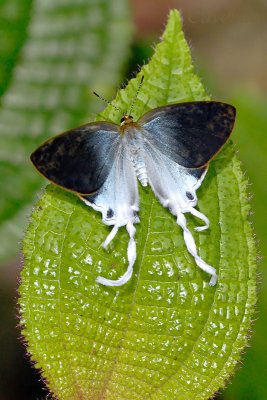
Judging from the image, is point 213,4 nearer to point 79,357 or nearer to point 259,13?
point 259,13

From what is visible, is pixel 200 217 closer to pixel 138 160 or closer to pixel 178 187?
pixel 178 187

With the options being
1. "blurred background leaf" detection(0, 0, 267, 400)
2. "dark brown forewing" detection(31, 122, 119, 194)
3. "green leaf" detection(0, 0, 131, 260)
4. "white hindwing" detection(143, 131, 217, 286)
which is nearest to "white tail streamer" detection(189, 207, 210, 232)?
"white hindwing" detection(143, 131, 217, 286)

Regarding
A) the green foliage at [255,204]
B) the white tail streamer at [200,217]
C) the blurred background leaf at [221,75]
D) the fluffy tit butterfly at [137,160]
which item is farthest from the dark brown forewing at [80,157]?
the green foliage at [255,204]

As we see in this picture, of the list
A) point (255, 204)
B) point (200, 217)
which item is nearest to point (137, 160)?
point (200, 217)

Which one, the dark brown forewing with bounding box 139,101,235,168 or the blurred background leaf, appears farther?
the blurred background leaf

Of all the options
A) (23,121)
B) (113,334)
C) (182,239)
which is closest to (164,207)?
(182,239)

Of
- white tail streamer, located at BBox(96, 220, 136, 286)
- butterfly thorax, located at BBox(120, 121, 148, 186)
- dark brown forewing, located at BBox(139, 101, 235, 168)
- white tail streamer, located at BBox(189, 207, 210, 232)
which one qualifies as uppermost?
dark brown forewing, located at BBox(139, 101, 235, 168)

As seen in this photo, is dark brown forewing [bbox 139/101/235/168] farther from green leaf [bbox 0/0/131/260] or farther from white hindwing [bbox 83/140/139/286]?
green leaf [bbox 0/0/131/260]

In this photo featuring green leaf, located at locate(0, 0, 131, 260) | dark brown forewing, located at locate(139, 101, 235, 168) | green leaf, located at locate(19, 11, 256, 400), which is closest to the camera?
green leaf, located at locate(19, 11, 256, 400)
